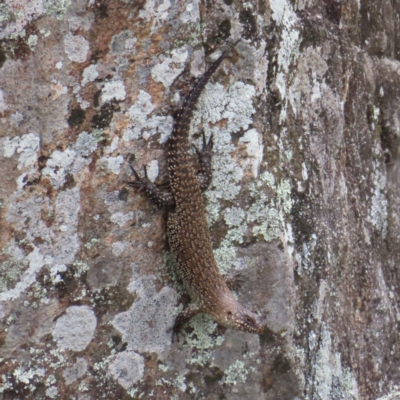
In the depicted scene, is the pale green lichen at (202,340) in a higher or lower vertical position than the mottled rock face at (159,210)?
lower

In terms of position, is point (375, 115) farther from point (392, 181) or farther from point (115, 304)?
point (115, 304)

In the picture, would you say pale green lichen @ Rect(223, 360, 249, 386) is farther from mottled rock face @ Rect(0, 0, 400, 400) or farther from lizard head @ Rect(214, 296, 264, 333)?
lizard head @ Rect(214, 296, 264, 333)

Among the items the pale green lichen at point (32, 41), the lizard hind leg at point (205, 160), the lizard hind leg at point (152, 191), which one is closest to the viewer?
the pale green lichen at point (32, 41)

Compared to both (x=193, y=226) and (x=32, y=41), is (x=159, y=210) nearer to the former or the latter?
(x=193, y=226)

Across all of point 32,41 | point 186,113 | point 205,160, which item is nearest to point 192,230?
point 205,160

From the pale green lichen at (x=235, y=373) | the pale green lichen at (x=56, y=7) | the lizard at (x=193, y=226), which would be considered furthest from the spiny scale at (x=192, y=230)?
the pale green lichen at (x=56, y=7)

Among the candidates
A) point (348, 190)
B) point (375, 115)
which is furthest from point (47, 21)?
point (375, 115)

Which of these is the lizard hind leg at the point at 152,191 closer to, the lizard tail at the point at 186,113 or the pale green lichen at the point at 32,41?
the lizard tail at the point at 186,113

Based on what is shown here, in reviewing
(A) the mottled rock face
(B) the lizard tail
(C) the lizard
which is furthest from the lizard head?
(B) the lizard tail
